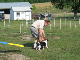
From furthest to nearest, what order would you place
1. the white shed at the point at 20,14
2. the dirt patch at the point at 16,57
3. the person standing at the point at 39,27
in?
the white shed at the point at 20,14
the person standing at the point at 39,27
the dirt patch at the point at 16,57

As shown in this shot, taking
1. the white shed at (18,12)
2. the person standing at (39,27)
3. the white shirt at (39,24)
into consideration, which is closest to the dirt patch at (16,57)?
the person standing at (39,27)

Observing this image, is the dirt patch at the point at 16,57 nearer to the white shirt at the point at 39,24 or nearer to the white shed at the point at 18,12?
the white shirt at the point at 39,24

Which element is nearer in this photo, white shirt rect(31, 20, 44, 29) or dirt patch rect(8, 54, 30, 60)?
dirt patch rect(8, 54, 30, 60)

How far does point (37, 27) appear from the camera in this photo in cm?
951

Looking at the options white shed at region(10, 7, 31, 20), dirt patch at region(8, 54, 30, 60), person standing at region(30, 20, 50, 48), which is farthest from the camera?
white shed at region(10, 7, 31, 20)

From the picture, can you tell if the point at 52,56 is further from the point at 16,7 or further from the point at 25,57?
the point at 16,7

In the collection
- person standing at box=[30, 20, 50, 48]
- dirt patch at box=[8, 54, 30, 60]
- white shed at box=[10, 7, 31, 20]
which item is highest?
person standing at box=[30, 20, 50, 48]

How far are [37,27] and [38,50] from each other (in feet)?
3.84

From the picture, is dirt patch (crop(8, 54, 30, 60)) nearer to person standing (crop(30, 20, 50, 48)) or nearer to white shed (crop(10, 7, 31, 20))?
person standing (crop(30, 20, 50, 48))

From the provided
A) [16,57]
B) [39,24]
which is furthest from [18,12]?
[16,57]

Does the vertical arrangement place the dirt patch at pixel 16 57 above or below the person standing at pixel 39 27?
below

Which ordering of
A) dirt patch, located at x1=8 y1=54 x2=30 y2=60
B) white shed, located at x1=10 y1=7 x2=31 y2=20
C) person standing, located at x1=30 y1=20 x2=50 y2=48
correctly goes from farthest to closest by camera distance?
white shed, located at x1=10 y1=7 x2=31 y2=20, person standing, located at x1=30 y1=20 x2=50 y2=48, dirt patch, located at x1=8 y1=54 x2=30 y2=60

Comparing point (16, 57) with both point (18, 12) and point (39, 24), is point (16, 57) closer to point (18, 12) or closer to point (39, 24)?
point (39, 24)

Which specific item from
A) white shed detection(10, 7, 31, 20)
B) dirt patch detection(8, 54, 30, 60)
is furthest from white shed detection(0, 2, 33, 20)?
dirt patch detection(8, 54, 30, 60)
